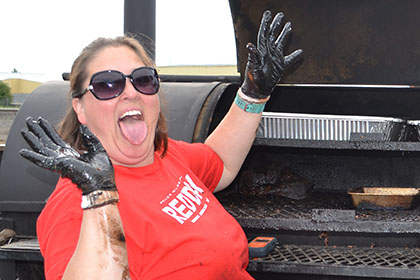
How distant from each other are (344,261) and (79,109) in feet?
4.03

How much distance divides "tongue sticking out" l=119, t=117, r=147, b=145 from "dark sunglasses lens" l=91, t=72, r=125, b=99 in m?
0.10

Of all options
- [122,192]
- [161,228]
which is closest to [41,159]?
[122,192]

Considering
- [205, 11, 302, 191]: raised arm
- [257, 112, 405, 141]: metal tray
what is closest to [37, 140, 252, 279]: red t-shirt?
[205, 11, 302, 191]: raised arm

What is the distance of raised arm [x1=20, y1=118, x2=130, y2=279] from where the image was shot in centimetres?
128

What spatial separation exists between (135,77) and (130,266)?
0.62 metres

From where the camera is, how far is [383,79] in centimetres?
281

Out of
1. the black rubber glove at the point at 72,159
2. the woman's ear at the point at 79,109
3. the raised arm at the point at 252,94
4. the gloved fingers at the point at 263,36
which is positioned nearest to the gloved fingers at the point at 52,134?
the black rubber glove at the point at 72,159

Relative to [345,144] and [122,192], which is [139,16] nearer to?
[345,144]

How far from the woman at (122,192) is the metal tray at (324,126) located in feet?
3.12

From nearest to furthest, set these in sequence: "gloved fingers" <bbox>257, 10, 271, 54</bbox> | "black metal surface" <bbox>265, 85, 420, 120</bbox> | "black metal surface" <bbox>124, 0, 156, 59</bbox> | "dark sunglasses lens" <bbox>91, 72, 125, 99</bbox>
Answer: "dark sunglasses lens" <bbox>91, 72, 125, 99</bbox>
"gloved fingers" <bbox>257, 10, 271, 54</bbox>
"black metal surface" <bbox>265, 85, 420, 120</bbox>
"black metal surface" <bbox>124, 0, 156, 59</bbox>

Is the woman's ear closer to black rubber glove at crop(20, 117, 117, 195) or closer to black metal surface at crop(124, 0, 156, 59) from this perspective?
black rubber glove at crop(20, 117, 117, 195)

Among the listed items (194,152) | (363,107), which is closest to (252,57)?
(194,152)

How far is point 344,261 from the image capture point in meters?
2.07

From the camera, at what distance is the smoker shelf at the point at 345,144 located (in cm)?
241
